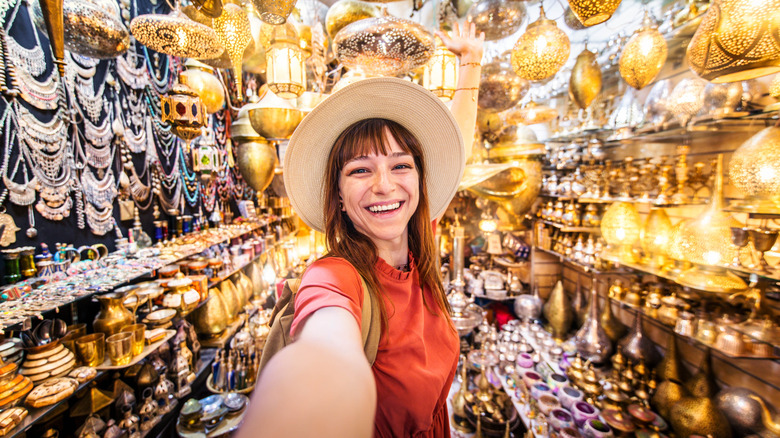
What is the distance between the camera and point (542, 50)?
1.42 m

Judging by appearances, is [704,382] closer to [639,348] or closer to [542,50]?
[639,348]

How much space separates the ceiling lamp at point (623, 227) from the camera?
2.37 m

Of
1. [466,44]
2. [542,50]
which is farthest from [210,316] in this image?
[542,50]

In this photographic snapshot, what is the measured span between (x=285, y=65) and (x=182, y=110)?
0.54m

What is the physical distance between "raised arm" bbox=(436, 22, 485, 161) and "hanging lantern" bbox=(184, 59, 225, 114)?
1.43 metres

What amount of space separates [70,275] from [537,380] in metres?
3.34

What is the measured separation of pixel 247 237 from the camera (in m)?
3.62

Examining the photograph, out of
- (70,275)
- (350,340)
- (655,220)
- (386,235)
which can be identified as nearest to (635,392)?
(655,220)

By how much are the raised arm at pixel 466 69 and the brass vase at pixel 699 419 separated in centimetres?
225

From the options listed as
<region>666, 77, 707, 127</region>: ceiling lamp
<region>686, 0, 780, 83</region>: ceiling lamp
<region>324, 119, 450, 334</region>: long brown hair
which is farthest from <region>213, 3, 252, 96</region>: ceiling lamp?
<region>666, 77, 707, 127</region>: ceiling lamp

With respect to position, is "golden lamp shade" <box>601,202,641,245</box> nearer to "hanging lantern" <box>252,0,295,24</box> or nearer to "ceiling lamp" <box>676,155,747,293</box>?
"ceiling lamp" <box>676,155,747,293</box>

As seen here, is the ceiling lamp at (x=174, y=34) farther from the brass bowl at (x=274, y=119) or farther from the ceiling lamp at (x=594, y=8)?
the ceiling lamp at (x=594, y=8)

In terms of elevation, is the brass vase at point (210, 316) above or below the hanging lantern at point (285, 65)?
below

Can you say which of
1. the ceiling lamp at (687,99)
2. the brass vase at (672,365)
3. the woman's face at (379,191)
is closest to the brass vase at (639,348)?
the brass vase at (672,365)
